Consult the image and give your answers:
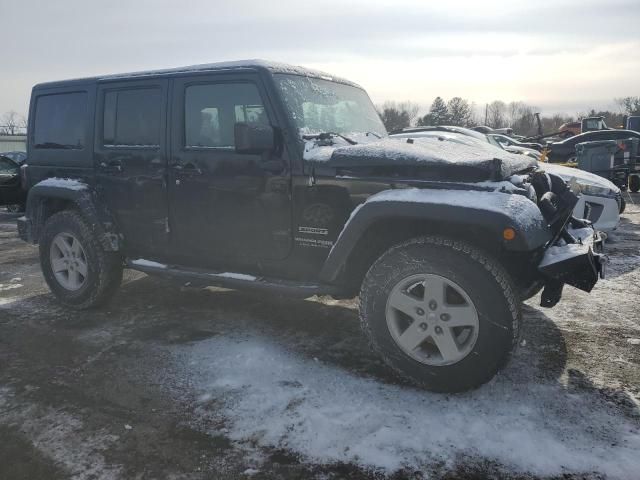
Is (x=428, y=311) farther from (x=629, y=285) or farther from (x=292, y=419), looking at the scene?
(x=629, y=285)

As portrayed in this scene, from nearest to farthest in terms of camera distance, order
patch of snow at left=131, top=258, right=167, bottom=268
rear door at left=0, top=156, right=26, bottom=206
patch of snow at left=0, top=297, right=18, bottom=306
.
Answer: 1. patch of snow at left=131, top=258, right=167, bottom=268
2. patch of snow at left=0, top=297, right=18, bottom=306
3. rear door at left=0, top=156, right=26, bottom=206

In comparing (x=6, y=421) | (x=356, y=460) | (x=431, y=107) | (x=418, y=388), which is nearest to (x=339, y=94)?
(x=418, y=388)

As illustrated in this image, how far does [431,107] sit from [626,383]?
81.0m

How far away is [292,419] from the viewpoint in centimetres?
277

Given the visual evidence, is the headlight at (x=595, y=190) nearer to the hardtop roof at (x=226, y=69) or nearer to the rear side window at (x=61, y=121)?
the hardtop roof at (x=226, y=69)

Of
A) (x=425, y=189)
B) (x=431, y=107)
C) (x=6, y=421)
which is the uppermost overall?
(x=431, y=107)

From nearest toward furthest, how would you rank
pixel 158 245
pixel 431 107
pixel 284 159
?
1. pixel 284 159
2. pixel 158 245
3. pixel 431 107

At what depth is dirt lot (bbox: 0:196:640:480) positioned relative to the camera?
94.3 inches

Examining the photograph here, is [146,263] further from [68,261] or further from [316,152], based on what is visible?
[316,152]

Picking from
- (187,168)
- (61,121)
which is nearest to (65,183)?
(61,121)

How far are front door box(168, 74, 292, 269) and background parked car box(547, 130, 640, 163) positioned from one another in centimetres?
1384

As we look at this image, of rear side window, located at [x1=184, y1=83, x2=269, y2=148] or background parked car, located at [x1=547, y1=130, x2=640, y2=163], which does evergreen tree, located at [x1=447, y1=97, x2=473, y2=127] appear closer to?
background parked car, located at [x1=547, y1=130, x2=640, y2=163]

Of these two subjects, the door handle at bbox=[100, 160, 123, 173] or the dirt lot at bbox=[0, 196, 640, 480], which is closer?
the dirt lot at bbox=[0, 196, 640, 480]

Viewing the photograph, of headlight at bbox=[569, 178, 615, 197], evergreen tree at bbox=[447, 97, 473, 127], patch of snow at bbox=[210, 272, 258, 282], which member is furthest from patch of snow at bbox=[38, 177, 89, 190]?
evergreen tree at bbox=[447, 97, 473, 127]
